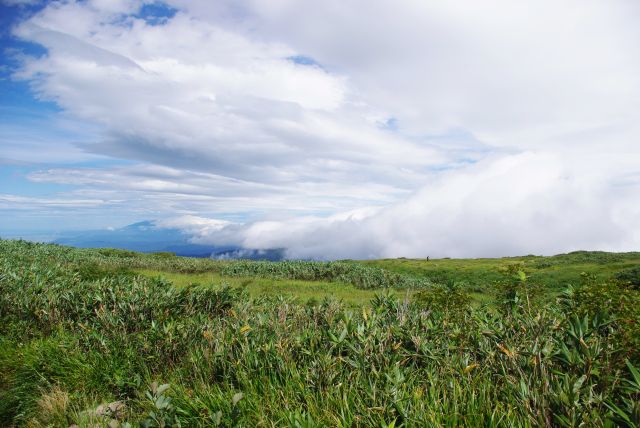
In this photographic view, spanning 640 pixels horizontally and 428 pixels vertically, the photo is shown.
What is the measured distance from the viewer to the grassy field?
4.29 metres

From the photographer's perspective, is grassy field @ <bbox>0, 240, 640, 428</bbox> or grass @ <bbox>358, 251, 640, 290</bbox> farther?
grass @ <bbox>358, 251, 640, 290</bbox>

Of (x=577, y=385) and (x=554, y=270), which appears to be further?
(x=554, y=270)

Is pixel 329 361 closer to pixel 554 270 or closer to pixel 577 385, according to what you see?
pixel 577 385

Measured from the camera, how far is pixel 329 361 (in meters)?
5.53

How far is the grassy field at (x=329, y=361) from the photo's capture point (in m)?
4.29

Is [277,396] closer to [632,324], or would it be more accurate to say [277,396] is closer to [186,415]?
[186,415]

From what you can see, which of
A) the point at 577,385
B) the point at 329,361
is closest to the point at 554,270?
the point at 329,361

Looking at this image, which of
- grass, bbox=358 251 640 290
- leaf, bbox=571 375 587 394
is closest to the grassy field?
leaf, bbox=571 375 587 394

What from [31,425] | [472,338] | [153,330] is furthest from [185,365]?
[472,338]

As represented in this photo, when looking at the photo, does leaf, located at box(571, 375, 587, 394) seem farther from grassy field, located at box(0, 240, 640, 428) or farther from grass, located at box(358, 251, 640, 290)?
grass, located at box(358, 251, 640, 290)

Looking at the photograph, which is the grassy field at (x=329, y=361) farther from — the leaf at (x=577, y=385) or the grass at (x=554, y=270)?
the grass at (x=554, y=270)

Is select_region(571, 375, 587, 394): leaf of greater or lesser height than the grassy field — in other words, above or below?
above

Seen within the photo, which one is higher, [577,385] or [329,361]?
[577,385]

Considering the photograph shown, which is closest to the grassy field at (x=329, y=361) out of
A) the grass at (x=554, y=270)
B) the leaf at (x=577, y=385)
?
the leaf at (x=577, y=385)
